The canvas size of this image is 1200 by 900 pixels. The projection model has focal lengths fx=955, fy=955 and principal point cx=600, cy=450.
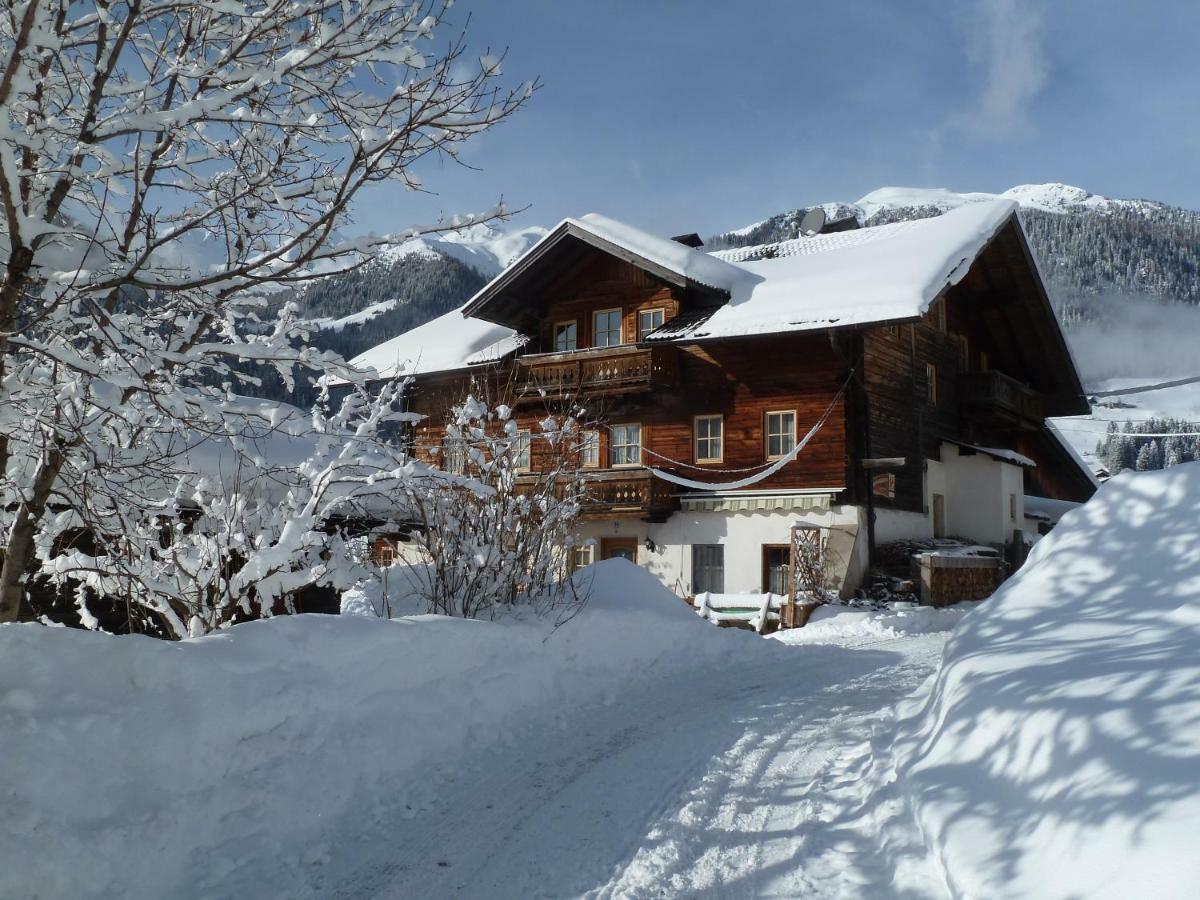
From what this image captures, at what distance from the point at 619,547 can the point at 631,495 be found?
188cm

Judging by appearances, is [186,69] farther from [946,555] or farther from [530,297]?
[530,297]

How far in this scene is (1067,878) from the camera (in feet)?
12.0

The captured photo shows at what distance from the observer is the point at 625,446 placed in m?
24.3

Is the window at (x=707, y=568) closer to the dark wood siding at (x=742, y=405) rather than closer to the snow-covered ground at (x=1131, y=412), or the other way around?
the dark wood siding at (x=742, y=405)

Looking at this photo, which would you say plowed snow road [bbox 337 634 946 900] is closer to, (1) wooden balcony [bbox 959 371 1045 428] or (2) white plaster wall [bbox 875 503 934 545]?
(2) white plaster wall [bbox 875 503 934 545]

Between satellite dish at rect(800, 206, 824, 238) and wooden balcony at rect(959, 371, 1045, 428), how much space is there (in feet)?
26.6

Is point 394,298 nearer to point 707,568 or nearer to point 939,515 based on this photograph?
point 939,515

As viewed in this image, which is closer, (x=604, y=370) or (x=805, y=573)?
(x=805, y=573)

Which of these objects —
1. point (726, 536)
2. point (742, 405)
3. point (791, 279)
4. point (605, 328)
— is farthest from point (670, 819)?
point (605, 328)

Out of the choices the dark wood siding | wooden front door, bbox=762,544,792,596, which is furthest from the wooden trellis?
the dark wood siding

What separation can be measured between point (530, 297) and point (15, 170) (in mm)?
22212

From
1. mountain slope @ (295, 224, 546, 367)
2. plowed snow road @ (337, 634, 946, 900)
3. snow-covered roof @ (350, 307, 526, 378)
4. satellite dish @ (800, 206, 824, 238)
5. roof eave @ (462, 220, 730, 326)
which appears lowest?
plowed snow road @ (337, 634, 946, 900)

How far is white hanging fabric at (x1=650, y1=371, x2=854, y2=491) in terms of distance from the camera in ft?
70.8

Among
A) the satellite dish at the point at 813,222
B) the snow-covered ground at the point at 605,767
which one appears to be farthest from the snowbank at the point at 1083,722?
the satellite dish at the point at 813,222
